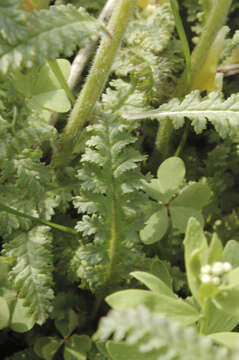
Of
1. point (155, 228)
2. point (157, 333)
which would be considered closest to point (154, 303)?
point (157, 333)

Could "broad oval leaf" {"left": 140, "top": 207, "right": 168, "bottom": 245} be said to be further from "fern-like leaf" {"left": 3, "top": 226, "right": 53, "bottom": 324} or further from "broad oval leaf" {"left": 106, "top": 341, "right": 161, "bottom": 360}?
"broad oval leaf" {"left": 106, "top": 341, "right": 161, "bottom": 360}

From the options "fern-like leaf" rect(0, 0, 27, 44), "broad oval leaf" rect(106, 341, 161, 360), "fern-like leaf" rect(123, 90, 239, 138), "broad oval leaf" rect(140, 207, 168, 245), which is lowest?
"broad oval leaf" rect(140, 207, 168, 245)

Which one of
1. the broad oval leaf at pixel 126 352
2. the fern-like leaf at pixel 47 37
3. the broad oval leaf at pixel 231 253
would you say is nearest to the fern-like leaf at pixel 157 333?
the broad oval leaf at pixel 126 352

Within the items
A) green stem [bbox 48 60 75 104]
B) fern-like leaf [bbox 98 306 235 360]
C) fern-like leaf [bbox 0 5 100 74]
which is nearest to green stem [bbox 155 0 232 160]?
green stem [bbox 48 60 75 104]

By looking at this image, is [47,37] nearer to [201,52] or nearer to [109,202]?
[109,202]

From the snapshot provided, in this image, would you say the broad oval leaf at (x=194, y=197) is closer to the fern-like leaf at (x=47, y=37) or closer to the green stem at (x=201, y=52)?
the green stem at (x=201, y=52)

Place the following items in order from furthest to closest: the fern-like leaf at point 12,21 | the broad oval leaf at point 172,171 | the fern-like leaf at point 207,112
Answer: the broad oval leaf at point 172,171, the fern-like leaf at point 207,112, the fern-like leaf at point 12,21
